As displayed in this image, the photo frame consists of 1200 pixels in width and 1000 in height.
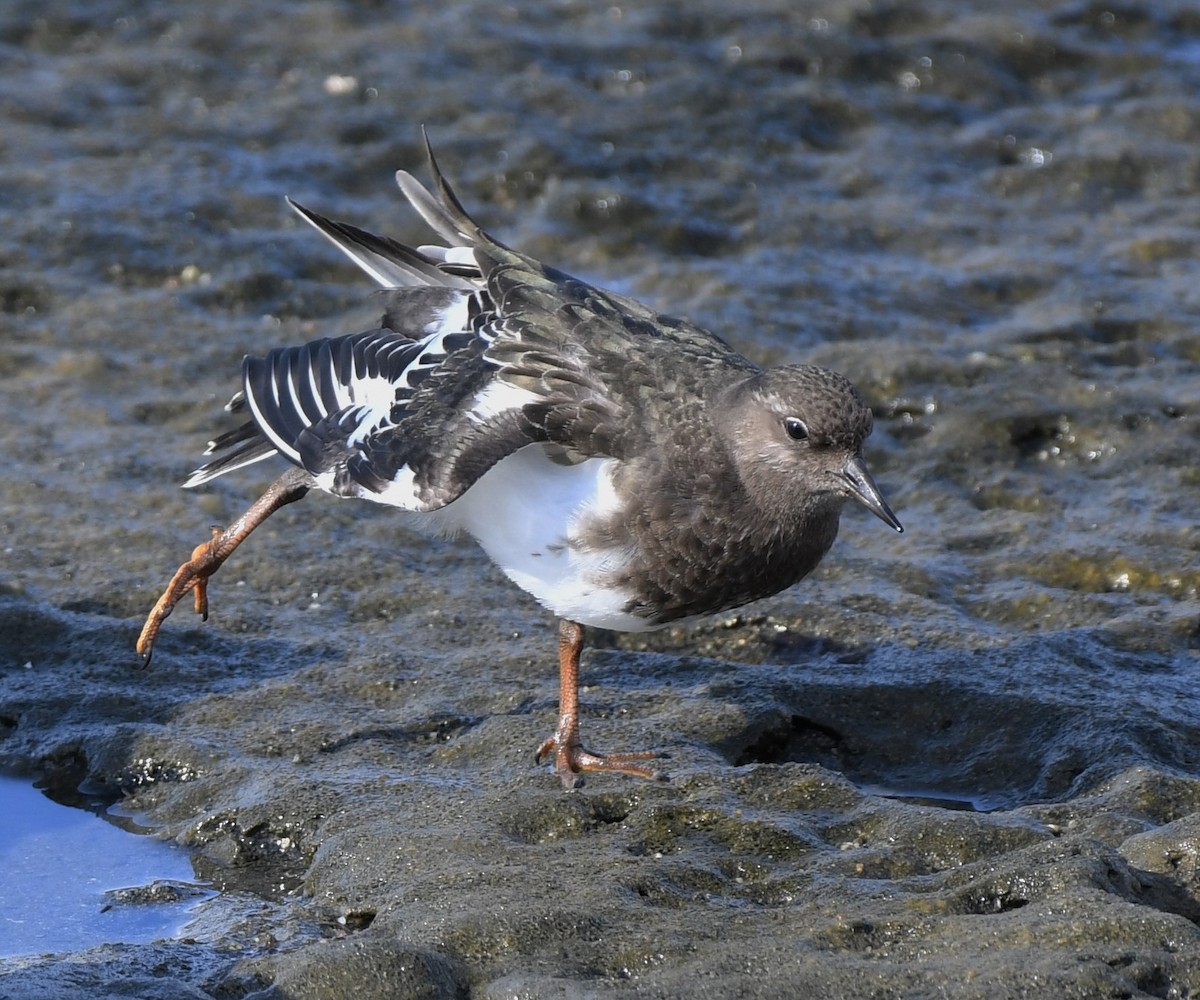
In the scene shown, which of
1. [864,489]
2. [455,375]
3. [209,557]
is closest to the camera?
[864,489]

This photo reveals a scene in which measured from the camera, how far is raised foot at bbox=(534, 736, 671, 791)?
230 inches

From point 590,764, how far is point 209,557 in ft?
6.05

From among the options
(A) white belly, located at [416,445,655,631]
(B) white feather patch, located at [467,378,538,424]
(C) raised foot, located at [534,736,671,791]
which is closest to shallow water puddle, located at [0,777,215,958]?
(C) raised foot, located at [534,736,671,791]

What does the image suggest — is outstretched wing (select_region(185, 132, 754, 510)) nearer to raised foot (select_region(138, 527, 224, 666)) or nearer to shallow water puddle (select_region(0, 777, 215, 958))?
raised foot (select_region(138, 527, 224, 666))

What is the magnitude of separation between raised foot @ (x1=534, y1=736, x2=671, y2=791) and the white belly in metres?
0.44

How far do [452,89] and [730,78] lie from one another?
186 cm

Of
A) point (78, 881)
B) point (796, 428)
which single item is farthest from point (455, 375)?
point (78, 881)

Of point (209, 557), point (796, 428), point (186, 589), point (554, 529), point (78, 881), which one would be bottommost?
point (78, 881)

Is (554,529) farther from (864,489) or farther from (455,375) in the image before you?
(864,489)

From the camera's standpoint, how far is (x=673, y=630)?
7.09 m

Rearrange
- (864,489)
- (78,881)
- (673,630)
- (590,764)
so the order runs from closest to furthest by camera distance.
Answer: (78,881)
(864,489)
(590,764)
(673,630)

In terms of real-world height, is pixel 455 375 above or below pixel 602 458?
above

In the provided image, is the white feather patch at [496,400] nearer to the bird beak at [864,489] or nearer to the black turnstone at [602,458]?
the black turnstone at [602,458]

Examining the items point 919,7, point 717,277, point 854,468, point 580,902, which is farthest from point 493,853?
point 919,7
